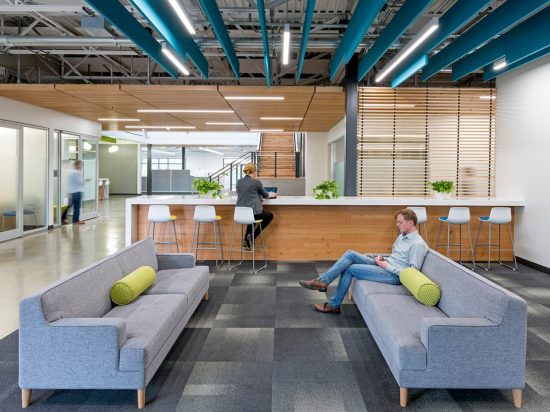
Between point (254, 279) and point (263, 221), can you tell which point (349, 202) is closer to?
point (263, 221)

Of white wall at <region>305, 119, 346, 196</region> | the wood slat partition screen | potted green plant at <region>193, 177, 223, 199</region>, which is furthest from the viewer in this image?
white wall at <region>305, 119, 346, 196</region>

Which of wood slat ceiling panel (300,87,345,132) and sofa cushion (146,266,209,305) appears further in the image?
wood slat ceiling panel (300,87,345,132)

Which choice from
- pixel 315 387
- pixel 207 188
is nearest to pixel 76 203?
pixel 207 188

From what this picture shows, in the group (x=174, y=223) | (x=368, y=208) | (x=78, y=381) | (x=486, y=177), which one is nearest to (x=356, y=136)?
(x=368, y=208)

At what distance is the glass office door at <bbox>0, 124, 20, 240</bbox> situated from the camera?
8000mm

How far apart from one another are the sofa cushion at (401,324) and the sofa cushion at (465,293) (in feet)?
0.53

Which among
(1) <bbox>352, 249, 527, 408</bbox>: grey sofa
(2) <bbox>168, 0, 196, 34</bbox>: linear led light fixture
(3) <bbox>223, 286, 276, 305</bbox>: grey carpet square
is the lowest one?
(3) <bbox>223, 286, 276, 305</bbox>: grey carpet square

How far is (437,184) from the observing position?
21.6 ft

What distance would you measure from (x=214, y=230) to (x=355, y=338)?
3.62m

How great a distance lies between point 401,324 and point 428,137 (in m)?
5.54

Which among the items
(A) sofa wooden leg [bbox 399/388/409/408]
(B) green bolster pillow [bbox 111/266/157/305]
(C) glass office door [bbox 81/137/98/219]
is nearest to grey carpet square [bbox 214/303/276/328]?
(B) green bolster pillow [bbox 111/266/157/305]

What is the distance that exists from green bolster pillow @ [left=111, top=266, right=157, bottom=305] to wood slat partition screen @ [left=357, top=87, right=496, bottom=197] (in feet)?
16.2

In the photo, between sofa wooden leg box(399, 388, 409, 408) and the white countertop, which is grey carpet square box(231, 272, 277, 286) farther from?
sofa wooden leg box(399, 388, 409, 408)

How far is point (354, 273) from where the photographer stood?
3.86m
